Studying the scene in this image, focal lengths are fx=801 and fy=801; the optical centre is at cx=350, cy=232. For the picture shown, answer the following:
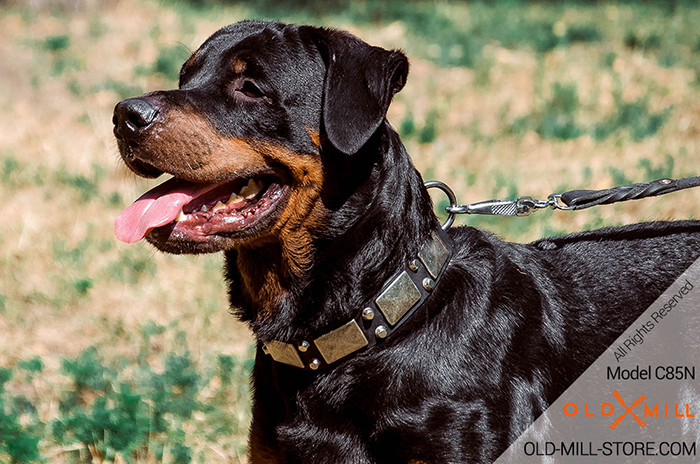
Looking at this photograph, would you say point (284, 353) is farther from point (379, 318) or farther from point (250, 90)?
point (250, 90)

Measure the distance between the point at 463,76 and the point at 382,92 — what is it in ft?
24.5

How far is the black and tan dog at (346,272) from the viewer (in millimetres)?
2736

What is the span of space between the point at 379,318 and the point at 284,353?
0.39m

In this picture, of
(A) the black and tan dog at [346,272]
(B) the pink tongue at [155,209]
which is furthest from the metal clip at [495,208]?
(B) the pink tongue at [155,209]

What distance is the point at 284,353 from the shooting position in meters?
2.89

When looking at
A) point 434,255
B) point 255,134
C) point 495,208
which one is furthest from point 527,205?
point 255,134

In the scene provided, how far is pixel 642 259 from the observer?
3.16 meters

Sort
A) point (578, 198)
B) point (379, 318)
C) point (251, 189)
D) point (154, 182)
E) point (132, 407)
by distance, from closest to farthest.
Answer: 1. point (379, 318)
2. point (251, 189)
3. point (578, 198)
4. point (132, 407)
5. point (154, 182)

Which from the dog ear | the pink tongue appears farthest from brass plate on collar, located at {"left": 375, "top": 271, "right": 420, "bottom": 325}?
the pink tongue

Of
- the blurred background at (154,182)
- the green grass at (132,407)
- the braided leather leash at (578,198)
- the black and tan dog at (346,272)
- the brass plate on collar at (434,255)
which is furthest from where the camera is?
the blurred background at (154,182)

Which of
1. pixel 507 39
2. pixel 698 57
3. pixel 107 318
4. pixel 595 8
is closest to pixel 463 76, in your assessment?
pixel 507 39

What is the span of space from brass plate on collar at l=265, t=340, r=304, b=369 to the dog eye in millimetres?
909

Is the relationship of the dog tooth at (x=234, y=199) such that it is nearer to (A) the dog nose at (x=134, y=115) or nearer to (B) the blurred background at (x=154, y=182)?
(A) the dog nose at (x=134, y=115)

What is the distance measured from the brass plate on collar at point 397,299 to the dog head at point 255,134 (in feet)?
1.21
